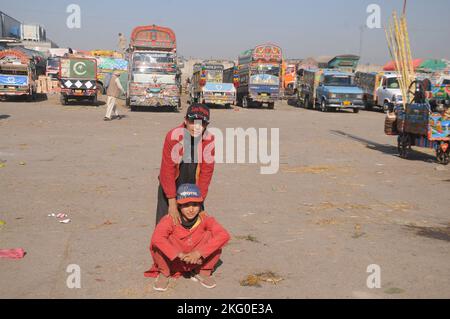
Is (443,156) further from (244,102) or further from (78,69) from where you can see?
(244,102)

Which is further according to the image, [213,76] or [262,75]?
[213,76]

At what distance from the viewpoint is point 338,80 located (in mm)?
30766

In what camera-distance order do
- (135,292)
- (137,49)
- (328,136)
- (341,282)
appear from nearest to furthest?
(135,292) < (341,282) < (328,136) < (137,49)

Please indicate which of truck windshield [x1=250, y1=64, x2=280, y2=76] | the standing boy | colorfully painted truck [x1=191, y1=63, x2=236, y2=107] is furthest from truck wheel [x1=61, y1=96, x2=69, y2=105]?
the standing boy

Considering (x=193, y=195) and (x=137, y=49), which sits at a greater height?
(x=137, y=49)

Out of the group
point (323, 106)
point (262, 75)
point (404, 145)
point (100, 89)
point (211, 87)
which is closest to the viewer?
point (404, 145)

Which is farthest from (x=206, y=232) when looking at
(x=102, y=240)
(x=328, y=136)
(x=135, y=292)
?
(x=328, y=136)

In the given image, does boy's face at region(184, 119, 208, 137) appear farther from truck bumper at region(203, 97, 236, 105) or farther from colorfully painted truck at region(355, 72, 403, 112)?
colorfully painted truck at region(355, 72, 403, 112)

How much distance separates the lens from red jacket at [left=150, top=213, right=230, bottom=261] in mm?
4648

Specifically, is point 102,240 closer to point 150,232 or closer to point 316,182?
point 150,232

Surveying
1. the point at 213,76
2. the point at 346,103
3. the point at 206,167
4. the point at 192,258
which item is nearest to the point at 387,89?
the point at 346,103

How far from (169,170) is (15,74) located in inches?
1001
